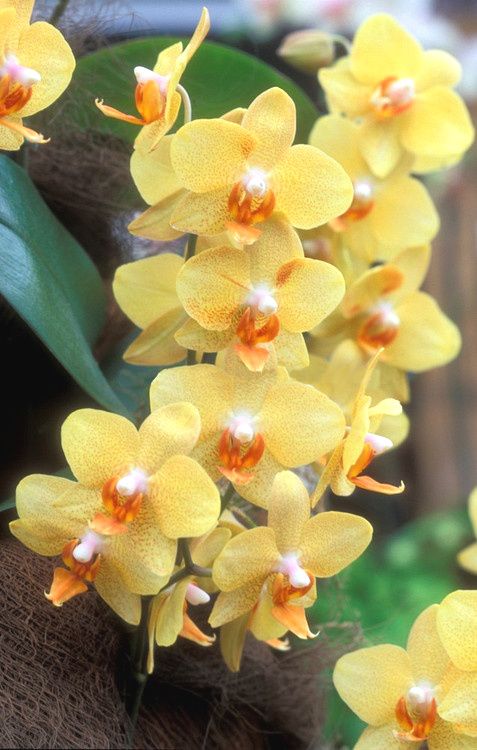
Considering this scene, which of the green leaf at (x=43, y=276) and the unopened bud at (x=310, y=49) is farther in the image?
the unopened bud at (x=310, y=49)

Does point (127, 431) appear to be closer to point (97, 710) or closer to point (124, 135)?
point (97, 710)

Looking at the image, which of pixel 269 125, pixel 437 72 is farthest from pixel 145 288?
pixel 437 72

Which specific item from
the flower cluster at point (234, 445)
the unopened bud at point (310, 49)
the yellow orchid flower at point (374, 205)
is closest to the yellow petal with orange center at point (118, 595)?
the flower cluster at point (234, 445)

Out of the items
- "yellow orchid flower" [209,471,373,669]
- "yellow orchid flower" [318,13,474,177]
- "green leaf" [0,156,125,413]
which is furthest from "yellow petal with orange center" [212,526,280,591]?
"yellow orchid flower" [318,13,474,177]

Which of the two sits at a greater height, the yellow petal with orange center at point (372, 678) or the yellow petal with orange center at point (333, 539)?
the yellow petal with orange center at point (333, 539)

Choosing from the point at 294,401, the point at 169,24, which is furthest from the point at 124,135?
the point at 169,24

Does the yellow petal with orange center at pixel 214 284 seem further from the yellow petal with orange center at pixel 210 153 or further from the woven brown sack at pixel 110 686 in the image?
the woven brown sack at pixel 110 686

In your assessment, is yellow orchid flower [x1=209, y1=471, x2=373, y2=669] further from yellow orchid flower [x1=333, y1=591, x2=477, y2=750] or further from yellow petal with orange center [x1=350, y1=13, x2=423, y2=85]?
yellow petal with orange center [x1=350, y1=13, x2=423, y2=85]
